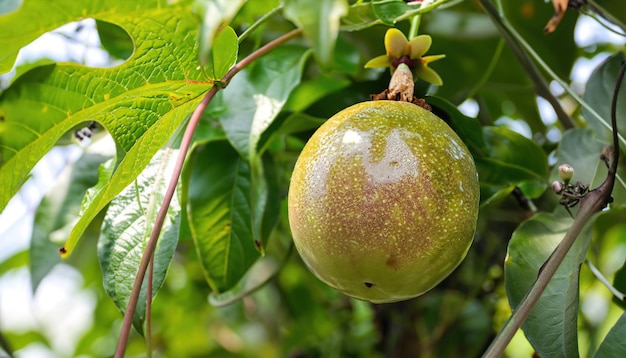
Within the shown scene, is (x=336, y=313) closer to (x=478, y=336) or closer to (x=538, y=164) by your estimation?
(x=478, y=336)

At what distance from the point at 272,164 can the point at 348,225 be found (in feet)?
1.18

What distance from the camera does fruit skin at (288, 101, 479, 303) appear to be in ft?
1.63

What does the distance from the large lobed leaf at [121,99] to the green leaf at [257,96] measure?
110 mm

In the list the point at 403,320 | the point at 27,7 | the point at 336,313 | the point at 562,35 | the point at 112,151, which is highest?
the point at 27,7

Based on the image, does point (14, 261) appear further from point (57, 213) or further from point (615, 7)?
point (615, 7)

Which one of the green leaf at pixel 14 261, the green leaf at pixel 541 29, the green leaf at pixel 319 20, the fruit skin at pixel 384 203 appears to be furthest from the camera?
the green leaf at pixel 14 261

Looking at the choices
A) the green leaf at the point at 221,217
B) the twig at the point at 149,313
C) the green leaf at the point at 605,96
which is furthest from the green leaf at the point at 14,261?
the green leaf at the point at 605,96

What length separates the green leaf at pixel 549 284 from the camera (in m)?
0.56

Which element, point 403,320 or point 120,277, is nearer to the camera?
point 120,277

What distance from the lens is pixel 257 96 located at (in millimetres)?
759

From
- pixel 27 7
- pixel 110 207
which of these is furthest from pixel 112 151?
pixel 27 7

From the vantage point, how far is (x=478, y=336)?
3.86ft

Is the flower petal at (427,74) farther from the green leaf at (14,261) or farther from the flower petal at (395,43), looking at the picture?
the green leaf at (14,261)

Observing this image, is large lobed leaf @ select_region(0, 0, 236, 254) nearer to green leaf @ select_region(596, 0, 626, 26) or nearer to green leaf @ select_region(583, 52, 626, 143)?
green leaf @ select_region(583, 52, 626, 143)
